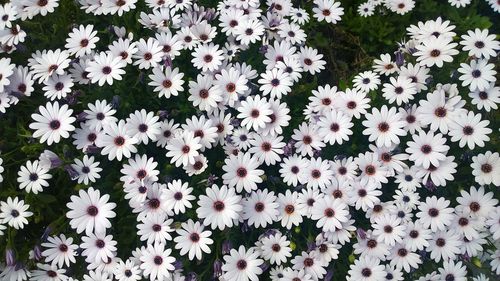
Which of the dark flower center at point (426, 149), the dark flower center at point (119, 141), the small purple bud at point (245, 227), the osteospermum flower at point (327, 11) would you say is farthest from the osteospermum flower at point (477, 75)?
the dark flower center at point (119, 141)

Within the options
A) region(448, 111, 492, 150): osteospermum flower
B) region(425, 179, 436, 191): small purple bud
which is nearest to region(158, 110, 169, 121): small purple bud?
region(425, 179, 436, 191): small purple bud

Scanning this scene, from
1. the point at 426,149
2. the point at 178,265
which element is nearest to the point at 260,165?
the point at 178,265

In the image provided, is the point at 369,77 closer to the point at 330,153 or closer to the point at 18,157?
the point at 330,153

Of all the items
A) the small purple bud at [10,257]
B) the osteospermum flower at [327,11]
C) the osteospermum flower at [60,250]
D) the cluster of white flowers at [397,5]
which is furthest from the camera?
the cluster of white flowers at [397,5]

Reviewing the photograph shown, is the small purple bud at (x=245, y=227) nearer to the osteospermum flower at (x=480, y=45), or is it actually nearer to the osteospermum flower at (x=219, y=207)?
the osteospermum flower at (x=219, y=207)

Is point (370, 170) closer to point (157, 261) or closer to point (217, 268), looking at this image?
point (217, 268)

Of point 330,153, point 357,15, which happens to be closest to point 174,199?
point 330,153
